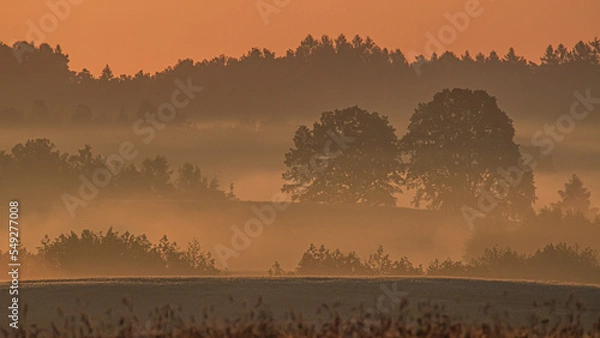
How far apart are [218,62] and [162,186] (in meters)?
53.4

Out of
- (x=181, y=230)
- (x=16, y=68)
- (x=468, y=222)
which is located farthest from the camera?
(x=16, y=68)

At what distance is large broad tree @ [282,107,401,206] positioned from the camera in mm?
103250

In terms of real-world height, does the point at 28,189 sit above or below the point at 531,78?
below

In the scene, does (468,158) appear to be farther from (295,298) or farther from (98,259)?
(295,298)

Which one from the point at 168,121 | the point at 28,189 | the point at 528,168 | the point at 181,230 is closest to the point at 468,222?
the point at 528,168

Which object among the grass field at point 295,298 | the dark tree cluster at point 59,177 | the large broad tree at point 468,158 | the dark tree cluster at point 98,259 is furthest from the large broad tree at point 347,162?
the grass field at point 295,298

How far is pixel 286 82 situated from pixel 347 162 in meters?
64.0

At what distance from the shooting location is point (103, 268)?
64.6 metres

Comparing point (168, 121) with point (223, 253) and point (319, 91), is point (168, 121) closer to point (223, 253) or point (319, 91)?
point (319, 91)

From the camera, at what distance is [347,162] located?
104 meters

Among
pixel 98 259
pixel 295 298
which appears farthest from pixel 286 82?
pixel 295 298

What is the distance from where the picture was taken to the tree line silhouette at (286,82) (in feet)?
495

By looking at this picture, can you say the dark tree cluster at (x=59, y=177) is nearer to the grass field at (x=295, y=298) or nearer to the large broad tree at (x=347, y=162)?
the large broad tree at (x=347, y=162)

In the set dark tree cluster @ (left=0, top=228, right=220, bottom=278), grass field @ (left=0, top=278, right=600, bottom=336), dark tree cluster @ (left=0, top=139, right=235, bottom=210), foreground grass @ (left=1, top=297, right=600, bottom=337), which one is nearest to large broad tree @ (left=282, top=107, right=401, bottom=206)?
dark tree cluster @ (left=0, top=139, right=235, bottom=210)
